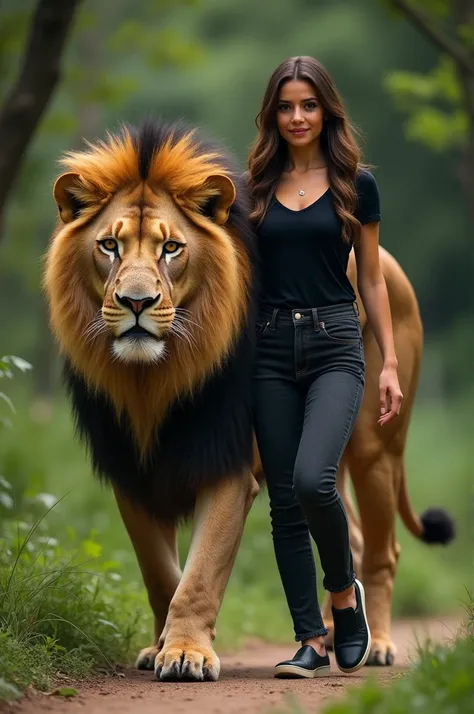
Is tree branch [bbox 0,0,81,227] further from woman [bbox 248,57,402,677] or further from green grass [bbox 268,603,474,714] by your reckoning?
green grass [bbox 268,603,474,714]

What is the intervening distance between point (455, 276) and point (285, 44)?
652 cm

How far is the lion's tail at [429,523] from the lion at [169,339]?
1.86m

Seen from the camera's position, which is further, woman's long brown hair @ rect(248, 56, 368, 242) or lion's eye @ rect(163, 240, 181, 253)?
woman's long brown hair @ rect(248, 56, 368, 242)

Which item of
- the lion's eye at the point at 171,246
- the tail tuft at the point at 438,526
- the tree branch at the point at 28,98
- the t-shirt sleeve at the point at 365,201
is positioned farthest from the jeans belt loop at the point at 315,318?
the tree branch at the point at 28,98

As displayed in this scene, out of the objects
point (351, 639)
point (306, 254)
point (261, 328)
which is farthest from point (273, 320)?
point (351, 639)

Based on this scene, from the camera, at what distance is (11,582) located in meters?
4.98

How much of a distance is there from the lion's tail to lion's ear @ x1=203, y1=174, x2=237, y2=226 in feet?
7.74

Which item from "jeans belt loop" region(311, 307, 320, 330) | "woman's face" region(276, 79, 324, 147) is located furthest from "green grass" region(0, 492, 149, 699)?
"woman's face" region(276, 79, 324, 147)

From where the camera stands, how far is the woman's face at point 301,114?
523 cm

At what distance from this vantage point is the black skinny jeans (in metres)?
5.06

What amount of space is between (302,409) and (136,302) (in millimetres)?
828

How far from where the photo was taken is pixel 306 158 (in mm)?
5332

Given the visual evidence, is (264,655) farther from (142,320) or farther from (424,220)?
(424,220)

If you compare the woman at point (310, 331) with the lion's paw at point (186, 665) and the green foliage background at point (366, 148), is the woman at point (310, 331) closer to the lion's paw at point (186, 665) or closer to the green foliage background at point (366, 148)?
the lion's paw at point (186, 665)
